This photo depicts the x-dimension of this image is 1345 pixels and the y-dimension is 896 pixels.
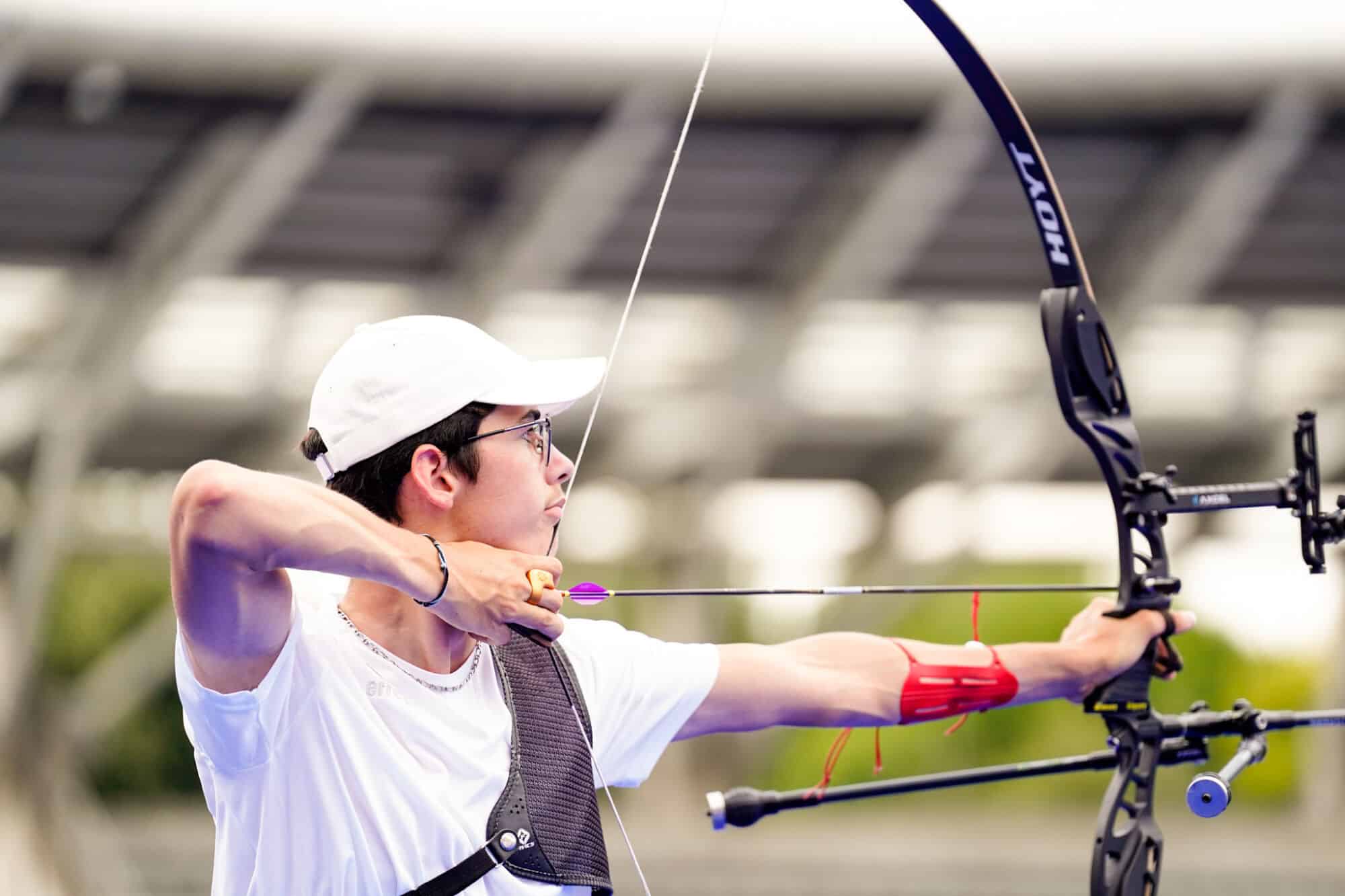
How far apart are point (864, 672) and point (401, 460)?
0.67 m

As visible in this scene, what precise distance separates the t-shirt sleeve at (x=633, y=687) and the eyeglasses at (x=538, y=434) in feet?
0.69

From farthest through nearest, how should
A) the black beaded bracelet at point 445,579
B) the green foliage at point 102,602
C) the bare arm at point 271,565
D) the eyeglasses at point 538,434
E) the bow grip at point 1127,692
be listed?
the green foliage at point 102,602 < the bow grip at point 1127,692 < the eyeglasses at point 538,434 < the black beaded bracelet at point 445,579 < the bare arm at point 271,565

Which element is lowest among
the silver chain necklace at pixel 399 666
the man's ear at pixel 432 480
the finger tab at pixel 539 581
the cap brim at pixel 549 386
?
the silver chain necklace at pixel 399 666

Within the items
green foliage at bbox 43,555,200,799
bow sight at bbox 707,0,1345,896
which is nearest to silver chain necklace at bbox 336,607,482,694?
bow sight at bbox 707,0,1345,896

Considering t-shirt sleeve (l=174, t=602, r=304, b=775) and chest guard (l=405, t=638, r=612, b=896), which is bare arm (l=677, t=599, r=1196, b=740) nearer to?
chest guard (l=405, t=638, r=612, b=896)

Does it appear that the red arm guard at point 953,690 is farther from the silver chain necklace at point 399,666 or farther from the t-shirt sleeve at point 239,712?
the t-shirt sleeve at point 239,712

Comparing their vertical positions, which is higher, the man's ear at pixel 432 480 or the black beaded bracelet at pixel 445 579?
the man's ear at pixel 432 480

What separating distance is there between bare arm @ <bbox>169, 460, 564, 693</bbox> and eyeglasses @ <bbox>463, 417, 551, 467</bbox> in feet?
0.67

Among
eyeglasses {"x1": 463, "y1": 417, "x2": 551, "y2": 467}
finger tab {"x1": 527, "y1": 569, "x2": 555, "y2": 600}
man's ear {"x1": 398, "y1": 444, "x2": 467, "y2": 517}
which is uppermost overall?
eyeglasses {"x1": 463, "y1": 417, "x2": 551, "y2": 467}

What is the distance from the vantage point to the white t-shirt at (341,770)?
148 cm

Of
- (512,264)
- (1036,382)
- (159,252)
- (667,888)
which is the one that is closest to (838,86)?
(512,264)

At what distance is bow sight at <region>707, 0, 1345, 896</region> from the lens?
1.70 meters

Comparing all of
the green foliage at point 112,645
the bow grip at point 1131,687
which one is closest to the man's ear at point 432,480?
the bow grip at point 1131,687

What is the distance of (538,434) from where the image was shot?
170 centimetres
